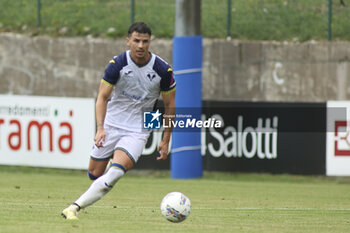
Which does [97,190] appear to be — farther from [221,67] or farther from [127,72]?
[221,67]

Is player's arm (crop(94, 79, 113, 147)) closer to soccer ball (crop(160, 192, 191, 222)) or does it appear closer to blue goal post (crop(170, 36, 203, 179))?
soccer ball (crop(160, 192, 191, 222))

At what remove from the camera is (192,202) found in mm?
12203

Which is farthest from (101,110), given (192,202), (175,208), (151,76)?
(192,202)

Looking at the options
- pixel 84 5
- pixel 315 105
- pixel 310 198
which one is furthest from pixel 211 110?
pixel 84 5

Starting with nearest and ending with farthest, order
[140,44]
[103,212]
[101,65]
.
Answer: [140,44], [103,212], [101,65]

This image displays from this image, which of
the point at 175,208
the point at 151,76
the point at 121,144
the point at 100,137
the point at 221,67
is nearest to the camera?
the point at 175,208

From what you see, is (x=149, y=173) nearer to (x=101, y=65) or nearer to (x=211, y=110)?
(x=211, y=110)

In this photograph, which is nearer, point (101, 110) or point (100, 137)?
point (100, 137)

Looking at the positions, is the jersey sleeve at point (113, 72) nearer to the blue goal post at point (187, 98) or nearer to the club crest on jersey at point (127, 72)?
the club crest on jersey at point (127, 72)

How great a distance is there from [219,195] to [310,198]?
1.57m

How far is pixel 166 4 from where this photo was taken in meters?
22.0

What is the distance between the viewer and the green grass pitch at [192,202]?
855 centimetres

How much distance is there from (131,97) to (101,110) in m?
0.59

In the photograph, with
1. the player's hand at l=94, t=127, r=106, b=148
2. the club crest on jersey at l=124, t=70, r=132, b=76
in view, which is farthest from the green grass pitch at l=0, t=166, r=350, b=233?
the club crest on jersey at l=124, t=70, r=132, b=76
